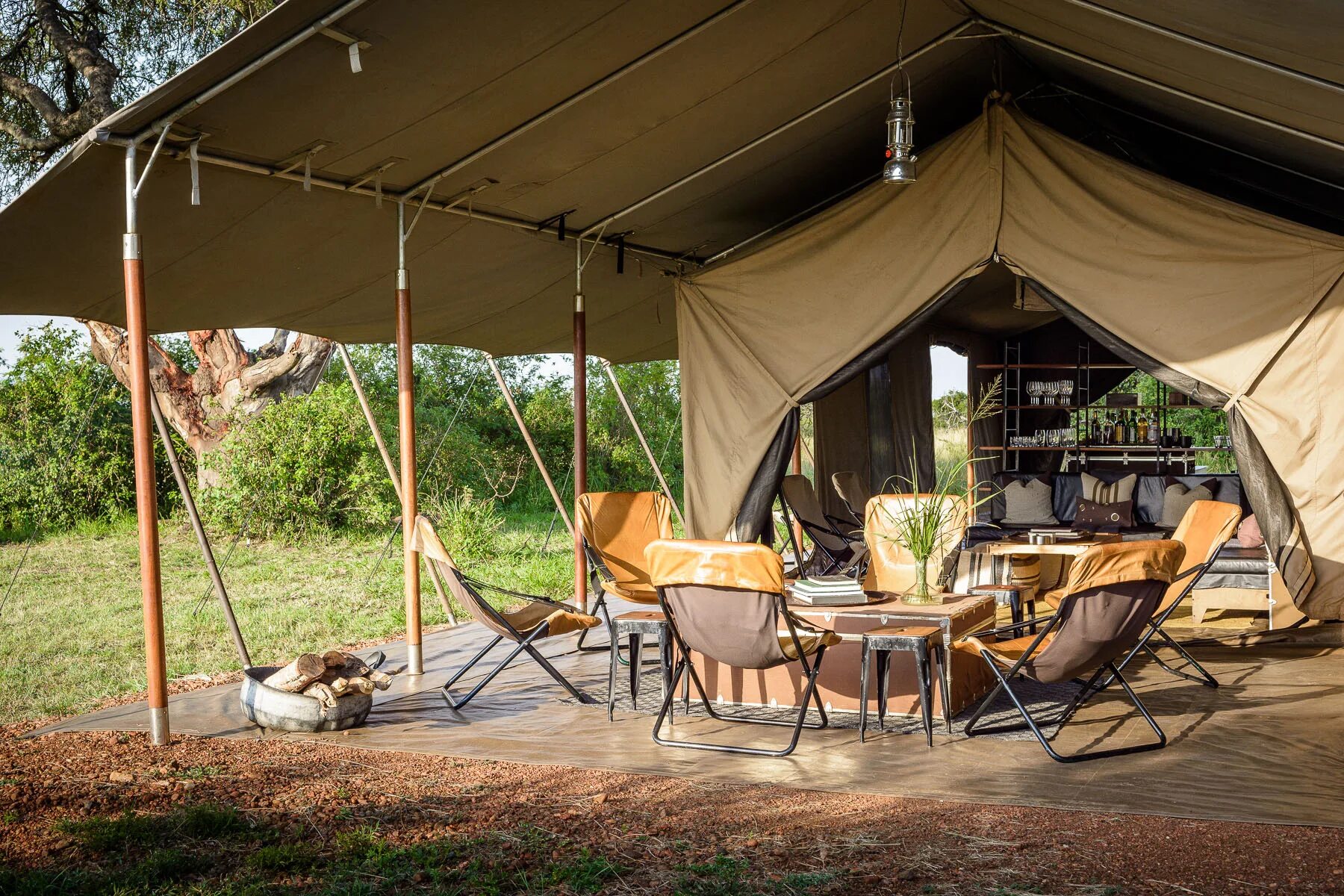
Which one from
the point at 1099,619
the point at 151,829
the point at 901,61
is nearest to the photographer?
the point at 151,829

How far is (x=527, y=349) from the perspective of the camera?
927 centimetres

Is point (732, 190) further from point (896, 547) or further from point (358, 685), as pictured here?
point (358, 685)

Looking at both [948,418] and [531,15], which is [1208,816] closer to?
[948,418]

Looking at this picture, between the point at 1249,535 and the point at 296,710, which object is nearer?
the point at 296,710

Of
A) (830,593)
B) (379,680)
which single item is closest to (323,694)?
(379,680)

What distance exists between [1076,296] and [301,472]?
28.4ft

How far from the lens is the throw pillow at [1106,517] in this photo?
26.2 ft

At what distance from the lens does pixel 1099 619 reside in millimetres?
4055

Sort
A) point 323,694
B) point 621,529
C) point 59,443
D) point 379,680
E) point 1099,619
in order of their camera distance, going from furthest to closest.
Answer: point 59,443, point 621,529, point 379,680, point 323,694, point 1099,619

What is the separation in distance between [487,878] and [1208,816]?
213cm

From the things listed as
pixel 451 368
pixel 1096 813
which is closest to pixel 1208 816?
pixel 1096 813

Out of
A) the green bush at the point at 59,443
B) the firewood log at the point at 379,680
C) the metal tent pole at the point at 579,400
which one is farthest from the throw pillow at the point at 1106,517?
the green bush at the point at 59,443

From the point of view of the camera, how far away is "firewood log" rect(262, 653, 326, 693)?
464 cm

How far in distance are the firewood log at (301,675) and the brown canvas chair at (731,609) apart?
1.44 meters
